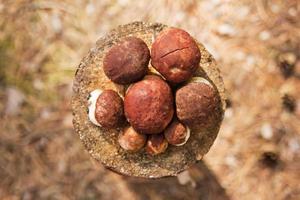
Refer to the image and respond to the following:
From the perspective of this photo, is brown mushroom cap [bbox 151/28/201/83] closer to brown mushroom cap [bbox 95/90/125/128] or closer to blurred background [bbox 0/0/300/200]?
brown mushroom cap [bbox 95/90/125/128]

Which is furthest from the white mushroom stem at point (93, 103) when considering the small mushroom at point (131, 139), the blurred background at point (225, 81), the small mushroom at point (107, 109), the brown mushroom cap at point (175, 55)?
the blurred background at point (225, 81)

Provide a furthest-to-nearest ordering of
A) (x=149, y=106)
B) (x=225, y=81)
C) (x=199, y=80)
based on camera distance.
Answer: (x=225, y=81)
(x=199, y=80)
(x=149, y=106)

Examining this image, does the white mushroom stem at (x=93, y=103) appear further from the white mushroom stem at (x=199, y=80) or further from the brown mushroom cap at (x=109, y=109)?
the white mushroom stem at (x=199, y=80)

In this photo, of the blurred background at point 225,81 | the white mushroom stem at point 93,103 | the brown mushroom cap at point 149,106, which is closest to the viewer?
the brown mushroom cap at point 149,106

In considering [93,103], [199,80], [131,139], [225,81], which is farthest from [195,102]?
[225,81]

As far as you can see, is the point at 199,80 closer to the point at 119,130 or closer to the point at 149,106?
the point at 149,106

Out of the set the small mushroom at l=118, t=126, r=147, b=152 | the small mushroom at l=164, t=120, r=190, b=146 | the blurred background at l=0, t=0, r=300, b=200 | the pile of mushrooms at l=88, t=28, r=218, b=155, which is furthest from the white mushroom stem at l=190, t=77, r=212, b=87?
the blurred background at l=0, t=0, r=300, b=200

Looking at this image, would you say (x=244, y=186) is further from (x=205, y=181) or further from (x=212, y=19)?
(x=212, y=19)
